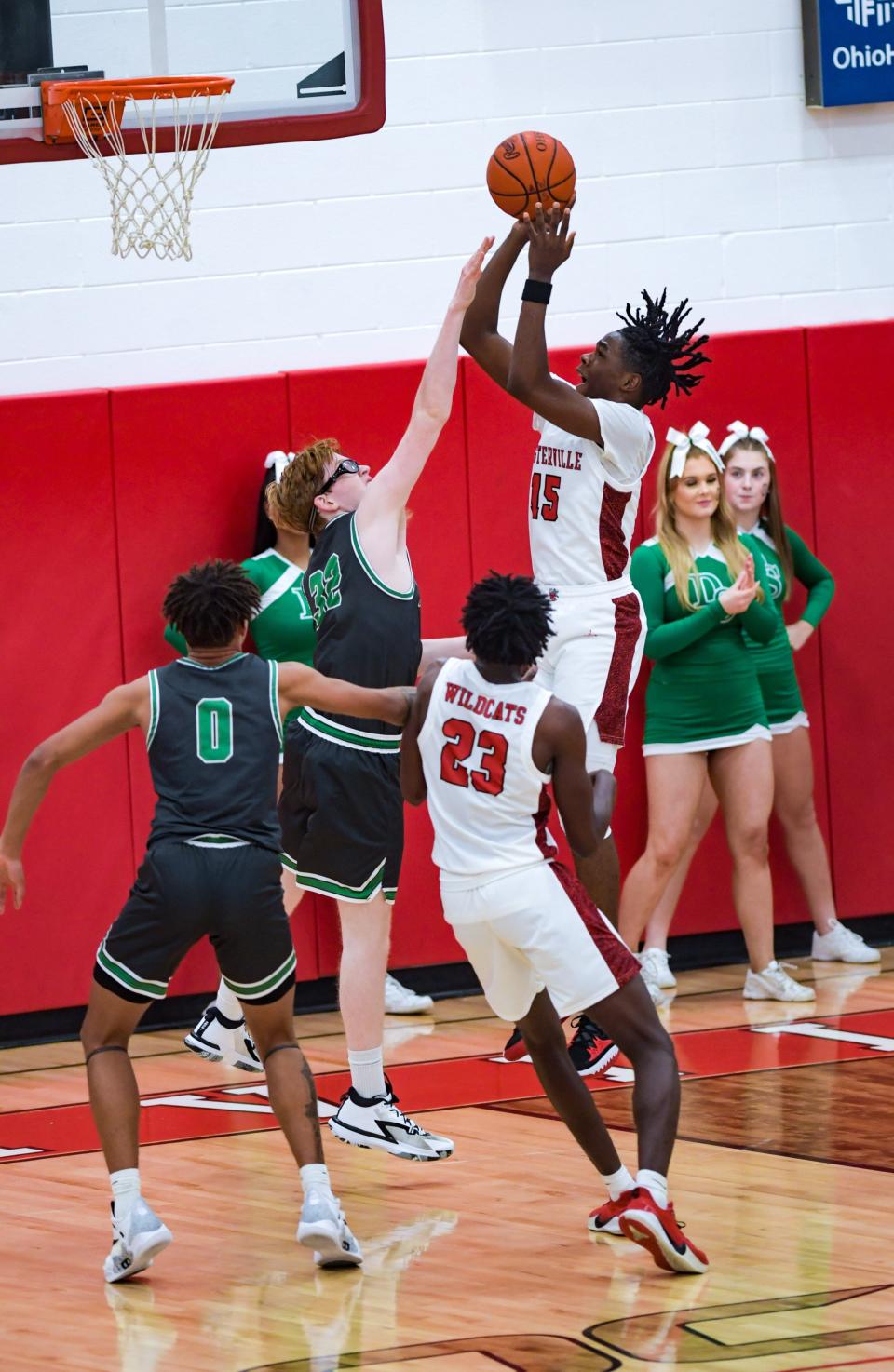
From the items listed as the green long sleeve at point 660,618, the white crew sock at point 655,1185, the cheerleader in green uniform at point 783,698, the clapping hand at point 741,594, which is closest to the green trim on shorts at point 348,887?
the white crew sock at point 655,1185

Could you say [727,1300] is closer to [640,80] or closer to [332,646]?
[332,646]

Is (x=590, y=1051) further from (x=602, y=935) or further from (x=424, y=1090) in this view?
(x=602, y=935)

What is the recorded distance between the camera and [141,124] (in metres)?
6.98

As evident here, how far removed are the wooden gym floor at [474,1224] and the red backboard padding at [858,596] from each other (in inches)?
56.9

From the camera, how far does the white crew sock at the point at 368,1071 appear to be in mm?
6012

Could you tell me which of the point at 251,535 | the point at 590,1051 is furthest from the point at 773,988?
the point at 251,535

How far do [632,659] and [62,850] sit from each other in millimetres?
2724

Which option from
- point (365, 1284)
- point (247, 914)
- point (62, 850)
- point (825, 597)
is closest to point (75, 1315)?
point (365, 1284)

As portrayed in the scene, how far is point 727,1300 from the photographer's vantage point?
474 cm

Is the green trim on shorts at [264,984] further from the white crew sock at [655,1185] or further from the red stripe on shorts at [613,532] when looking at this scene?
the red stripe on shorts at [613,532]

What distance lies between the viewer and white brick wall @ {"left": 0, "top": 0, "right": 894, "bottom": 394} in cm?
844

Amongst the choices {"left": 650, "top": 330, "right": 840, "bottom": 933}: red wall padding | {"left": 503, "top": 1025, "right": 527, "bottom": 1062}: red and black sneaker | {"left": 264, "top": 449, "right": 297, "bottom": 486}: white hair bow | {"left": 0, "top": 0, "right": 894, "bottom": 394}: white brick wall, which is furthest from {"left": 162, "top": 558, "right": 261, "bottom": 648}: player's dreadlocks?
{"left": 650, "top": 330, "right": 840, "bottom": 933}: red wall padding

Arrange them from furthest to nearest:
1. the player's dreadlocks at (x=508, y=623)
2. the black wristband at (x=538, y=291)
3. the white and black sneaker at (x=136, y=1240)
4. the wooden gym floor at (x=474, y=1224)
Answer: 1. the black wristband at (x=538, y=291)
2. the player's dreadlocks at (x=508, y=623)
3. the white and black sneaker at (x=136, y=1240)
4. the wooden gym floor at (x=474, y=1224)

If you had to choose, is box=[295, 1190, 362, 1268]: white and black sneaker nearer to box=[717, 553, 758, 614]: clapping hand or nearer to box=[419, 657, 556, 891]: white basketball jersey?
box=[419, 657, 556, 891]: white basketball jersey
